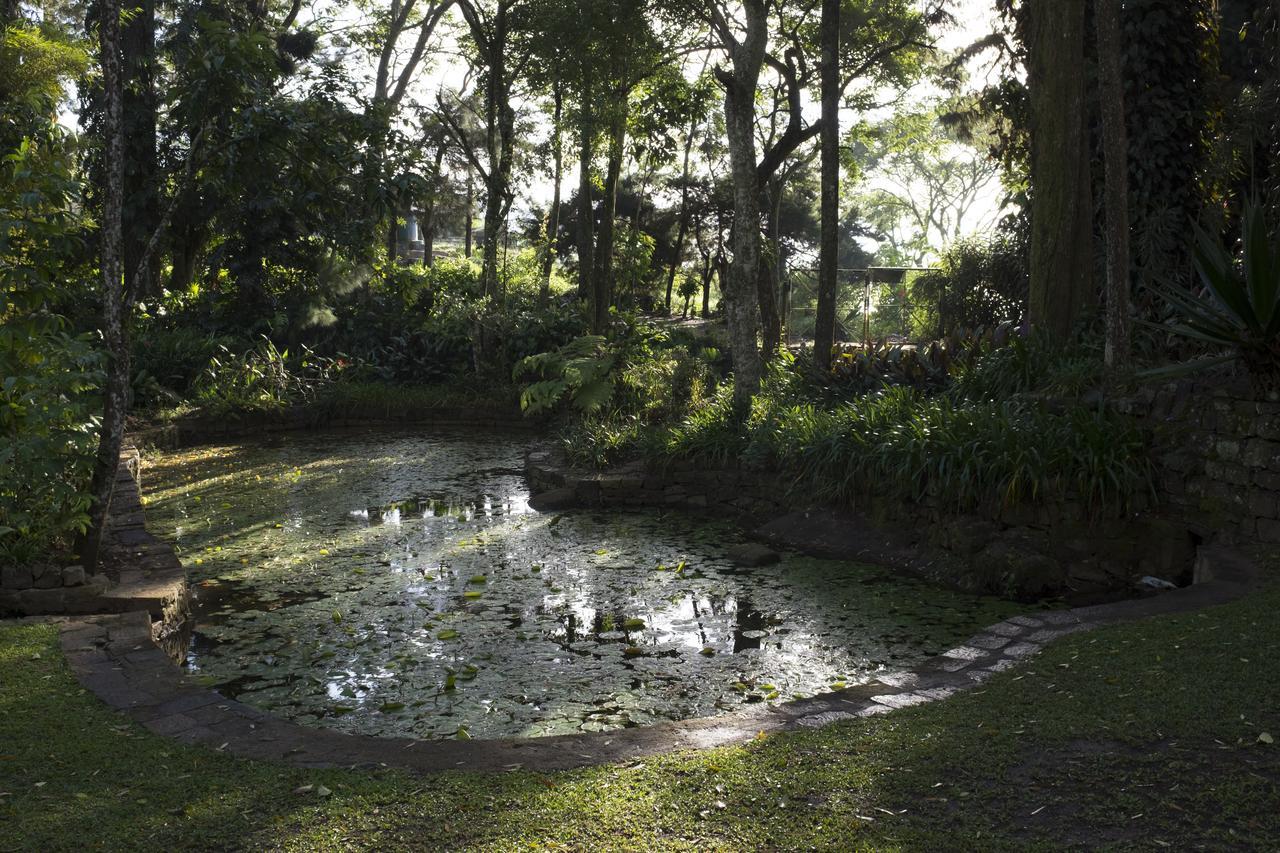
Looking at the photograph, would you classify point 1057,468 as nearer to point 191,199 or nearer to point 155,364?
point 155,364

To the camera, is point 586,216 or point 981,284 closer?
point 981,284

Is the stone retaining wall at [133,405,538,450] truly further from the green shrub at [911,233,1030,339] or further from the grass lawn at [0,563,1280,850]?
the grass lawn at [0,563,1280,850]

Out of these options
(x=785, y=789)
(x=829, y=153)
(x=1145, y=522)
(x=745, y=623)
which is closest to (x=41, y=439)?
(x=745, y=623)

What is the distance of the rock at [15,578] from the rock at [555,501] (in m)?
4.79

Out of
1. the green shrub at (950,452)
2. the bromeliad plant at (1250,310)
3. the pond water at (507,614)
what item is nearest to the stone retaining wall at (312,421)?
the pond water at (507,614)

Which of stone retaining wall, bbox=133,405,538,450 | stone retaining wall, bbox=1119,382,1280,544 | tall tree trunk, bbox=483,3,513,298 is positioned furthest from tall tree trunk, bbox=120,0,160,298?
stone retaining wall, bbox=1119,382,1280,544

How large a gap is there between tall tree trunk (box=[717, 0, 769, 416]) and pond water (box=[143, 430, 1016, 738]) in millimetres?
2260

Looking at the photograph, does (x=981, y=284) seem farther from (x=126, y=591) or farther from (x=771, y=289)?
(x=126, y=591)

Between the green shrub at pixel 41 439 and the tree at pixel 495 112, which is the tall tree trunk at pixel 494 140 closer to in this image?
the tree at pixel 495 112

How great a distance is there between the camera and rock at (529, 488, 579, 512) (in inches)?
386

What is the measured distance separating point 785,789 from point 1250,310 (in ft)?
15.2

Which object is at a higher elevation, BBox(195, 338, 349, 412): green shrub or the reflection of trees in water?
BBox(195, 338, 349, 412): green shrub

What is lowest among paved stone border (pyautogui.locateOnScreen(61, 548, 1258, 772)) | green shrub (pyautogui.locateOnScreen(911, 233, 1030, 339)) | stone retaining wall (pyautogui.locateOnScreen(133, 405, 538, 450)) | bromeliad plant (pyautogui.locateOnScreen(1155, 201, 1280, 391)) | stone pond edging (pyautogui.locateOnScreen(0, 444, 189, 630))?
paved stone border (pyautogui.locateOnScreen(61, 548, 1258, 772))

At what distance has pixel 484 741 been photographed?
392 cm
